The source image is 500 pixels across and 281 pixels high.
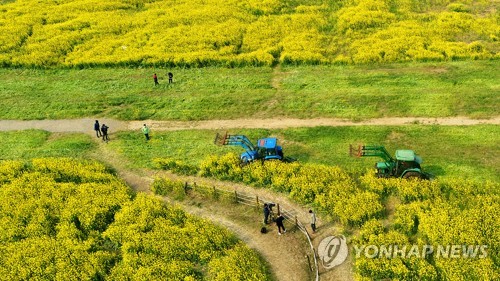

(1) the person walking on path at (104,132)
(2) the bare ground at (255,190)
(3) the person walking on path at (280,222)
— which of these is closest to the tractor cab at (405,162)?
(2) the bare ground at (255,190)

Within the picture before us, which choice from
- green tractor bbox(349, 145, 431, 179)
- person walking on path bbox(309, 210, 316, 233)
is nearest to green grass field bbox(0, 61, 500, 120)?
green tractor bbox(349, 145, 431, 179)

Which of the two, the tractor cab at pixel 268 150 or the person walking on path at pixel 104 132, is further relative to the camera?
the person walking on path at pixel 104 132

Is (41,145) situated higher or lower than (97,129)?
lower

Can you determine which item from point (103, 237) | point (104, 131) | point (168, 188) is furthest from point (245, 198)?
point (104, 131)

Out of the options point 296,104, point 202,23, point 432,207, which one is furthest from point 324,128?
point 202,23

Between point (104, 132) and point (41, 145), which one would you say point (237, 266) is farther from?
point (41, 145)

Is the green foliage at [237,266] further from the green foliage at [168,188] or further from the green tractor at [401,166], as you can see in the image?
the green tractor at [401,166]
